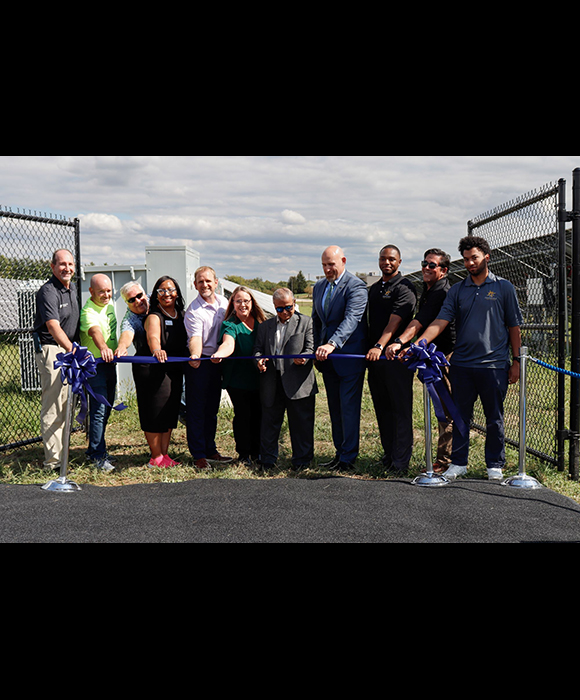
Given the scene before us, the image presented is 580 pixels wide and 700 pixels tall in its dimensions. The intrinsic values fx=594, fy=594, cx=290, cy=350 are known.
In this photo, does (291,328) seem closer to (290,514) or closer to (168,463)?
(168,463)

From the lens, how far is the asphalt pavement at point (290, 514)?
4.27 metres

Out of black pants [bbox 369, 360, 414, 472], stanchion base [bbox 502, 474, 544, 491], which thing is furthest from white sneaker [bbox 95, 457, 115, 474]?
stanchion base [bbox 502, 474, 544, 491]

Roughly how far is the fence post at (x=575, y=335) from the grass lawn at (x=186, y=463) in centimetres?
25

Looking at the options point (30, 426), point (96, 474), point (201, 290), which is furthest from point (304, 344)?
point (30, 426)

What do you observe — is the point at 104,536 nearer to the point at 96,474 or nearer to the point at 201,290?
the point at 96,474

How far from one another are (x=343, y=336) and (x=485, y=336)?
138cm

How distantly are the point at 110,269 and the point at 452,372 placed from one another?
605 cm

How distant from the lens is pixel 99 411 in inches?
260

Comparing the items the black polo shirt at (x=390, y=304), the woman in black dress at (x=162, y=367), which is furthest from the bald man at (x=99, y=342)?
the black polo shirt at (x=390, y=304)

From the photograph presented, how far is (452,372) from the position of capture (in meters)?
5.99

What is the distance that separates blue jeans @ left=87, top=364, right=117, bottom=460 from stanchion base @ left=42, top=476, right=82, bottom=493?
103cm

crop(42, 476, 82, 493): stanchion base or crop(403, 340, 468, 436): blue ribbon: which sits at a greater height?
crop(403, 340, 468, 436): blue ribbon

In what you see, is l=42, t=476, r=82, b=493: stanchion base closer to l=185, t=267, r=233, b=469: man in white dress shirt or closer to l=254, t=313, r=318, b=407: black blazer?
l=185, t=267, r=233, b=469: man in white dress shirt

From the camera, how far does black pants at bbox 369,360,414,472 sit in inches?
239
